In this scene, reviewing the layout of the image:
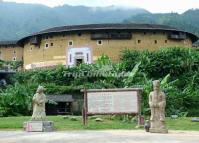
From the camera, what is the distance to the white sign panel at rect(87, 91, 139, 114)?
612 inches

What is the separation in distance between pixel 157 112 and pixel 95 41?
3125cm

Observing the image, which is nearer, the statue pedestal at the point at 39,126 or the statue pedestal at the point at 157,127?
the statue pedestal at the point at 157,127

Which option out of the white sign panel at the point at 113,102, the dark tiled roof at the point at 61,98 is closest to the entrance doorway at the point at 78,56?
the dark tiled roof at the point at 61,98

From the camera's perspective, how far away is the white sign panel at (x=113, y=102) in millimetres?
15547

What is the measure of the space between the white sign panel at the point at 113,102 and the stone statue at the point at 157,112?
5.48 feet

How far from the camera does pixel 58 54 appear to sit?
46438mm

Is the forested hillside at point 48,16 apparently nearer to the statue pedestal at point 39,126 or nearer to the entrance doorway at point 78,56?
the entrance doorway at point 78,56

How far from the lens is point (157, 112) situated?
13703 mm

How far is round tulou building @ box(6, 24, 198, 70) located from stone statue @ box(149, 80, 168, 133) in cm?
2956

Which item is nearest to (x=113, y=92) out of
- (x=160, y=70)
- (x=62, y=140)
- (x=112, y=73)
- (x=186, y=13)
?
(x=62, y=140)

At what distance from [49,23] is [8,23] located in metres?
10.6

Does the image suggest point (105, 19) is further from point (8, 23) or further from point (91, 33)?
point (91, 33)

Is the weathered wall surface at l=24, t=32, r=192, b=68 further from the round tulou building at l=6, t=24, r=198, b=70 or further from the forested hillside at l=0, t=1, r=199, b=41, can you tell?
the forested hillside at l=0, t=1, r=199, b=41

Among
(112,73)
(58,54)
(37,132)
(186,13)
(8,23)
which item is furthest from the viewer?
(8,23)
